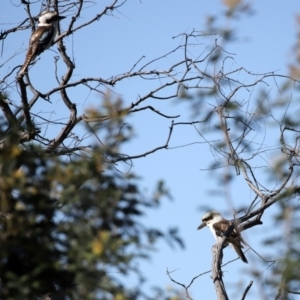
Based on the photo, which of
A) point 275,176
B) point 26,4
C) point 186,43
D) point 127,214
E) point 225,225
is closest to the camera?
point 127,214

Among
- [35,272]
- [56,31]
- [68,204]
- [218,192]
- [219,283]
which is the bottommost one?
[35,272]

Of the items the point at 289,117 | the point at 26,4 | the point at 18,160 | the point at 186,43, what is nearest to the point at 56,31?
the point at 26,4

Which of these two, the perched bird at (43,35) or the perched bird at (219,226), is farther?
the perched bird at (219,226)

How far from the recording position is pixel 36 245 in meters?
3.15

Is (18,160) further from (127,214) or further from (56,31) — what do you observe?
(56,31)

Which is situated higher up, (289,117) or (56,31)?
(56,31)

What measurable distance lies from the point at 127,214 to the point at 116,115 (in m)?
0.40

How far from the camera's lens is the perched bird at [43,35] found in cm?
733

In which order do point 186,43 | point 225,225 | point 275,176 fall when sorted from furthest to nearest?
point 225,225, point 186,43, point 275,176

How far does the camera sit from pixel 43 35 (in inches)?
293

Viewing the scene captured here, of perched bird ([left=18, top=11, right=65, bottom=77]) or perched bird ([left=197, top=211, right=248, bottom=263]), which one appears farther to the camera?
perched bird ([left=197, top=211, right=248, bottom=263])

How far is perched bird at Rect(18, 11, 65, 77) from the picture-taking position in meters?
7.33

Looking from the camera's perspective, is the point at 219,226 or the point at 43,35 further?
the point at 219,226

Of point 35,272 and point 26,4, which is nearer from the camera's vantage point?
point 35,272
